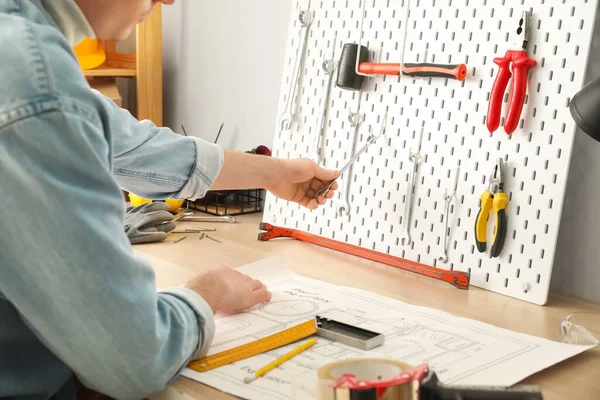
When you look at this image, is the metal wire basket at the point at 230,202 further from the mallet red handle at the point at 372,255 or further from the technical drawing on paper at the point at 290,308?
the technical drawing on paper at the point at 290,308

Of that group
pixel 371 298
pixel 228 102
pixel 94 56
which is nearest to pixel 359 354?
pixel 371 298

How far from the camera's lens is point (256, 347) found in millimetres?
956

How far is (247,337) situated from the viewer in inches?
39.4

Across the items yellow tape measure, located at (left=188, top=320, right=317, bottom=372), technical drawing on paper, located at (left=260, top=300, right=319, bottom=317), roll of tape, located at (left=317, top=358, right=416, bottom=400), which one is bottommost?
technical drawing on paper, located at (left=260, top=300, right=319, bottom=317)

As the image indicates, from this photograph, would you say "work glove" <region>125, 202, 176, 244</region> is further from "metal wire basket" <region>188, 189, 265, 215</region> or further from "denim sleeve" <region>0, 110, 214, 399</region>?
"denim sleeve" <region>0, 110, 214, 399</region>

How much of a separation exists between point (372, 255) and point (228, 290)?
47 centimetres

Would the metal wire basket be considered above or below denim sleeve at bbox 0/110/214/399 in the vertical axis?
below

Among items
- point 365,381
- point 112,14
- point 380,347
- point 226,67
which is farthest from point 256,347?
point 226,67

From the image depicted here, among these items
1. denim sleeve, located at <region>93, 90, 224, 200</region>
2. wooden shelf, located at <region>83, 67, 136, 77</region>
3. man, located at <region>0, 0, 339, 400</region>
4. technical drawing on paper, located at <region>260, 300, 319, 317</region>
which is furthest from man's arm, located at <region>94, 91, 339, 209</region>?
wooden shelf, located at <region>83, 67, 136, 77</region>

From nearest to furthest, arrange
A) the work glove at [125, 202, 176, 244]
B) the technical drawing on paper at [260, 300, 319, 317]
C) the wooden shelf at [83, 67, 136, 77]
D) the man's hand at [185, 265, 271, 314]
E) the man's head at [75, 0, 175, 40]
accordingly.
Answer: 1. the man's head at [75, 0, 175, 40]
2. the man's hand at [185, 265, 271, 314]
3. the technical drawing on paper at [260, 300, 319, 317]
4. the work glove at [125, 202, 176, 244]
5. the wooden shelf at [83, 67, 136, 77]

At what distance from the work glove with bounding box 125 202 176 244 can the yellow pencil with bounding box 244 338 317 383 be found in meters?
0.63

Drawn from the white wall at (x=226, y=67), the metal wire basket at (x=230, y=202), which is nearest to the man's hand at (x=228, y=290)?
the metal wire basket at (x=230, y=202)

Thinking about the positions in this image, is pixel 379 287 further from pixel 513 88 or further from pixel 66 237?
pixel 66 237

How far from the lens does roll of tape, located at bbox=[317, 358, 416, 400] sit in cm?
64
